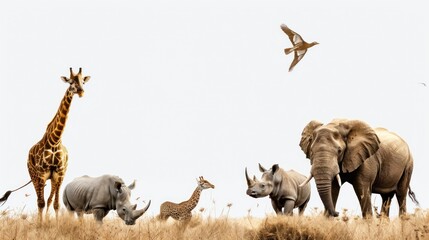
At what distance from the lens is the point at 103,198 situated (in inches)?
411

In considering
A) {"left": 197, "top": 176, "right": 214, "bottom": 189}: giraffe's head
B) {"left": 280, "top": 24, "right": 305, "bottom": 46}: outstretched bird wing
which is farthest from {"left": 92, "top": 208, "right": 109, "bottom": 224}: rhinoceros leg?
{"left": 280, "top": 24, "right": 305, "bottom": 46}: outstretched bird wing

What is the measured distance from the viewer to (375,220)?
9977 mm

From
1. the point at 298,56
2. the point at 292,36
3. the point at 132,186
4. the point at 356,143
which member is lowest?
the point at 132,186

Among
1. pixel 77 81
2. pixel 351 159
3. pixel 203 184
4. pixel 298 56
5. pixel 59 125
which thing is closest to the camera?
pixel 298 56

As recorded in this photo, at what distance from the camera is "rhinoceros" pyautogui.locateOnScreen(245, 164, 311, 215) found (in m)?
11.9

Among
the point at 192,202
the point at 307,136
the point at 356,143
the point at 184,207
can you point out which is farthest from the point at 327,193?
the point at 184,207

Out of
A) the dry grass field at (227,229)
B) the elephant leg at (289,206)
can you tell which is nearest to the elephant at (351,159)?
the elephant leg at (289,206)

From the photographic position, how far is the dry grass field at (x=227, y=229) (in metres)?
8.83

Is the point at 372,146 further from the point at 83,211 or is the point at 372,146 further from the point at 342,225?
the point at 83,211

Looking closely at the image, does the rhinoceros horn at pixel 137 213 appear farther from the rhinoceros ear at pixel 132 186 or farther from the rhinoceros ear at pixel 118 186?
the rhinoceros ear at pixel 132 186

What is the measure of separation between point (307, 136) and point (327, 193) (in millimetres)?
1359

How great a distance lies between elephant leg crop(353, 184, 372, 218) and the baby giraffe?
2.40 meters

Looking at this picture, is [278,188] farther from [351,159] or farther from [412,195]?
[412,195]

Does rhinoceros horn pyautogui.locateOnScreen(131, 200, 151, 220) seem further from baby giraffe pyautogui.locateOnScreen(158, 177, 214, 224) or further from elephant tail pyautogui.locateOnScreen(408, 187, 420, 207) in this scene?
elephant tail pyautogui.locateOnScreen(408, 187, 420, 207)
